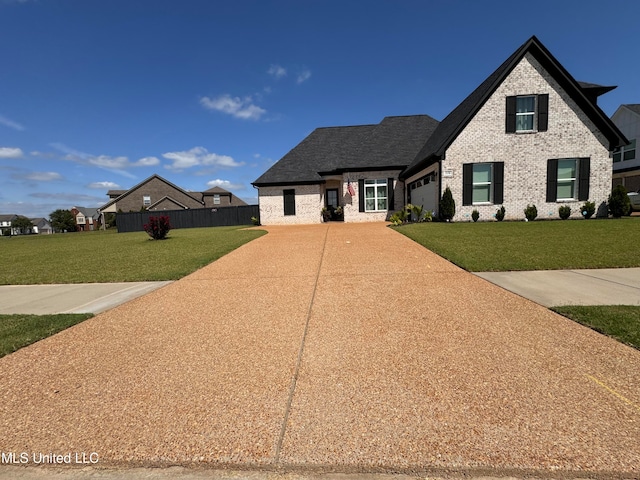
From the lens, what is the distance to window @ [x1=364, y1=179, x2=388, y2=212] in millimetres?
20703

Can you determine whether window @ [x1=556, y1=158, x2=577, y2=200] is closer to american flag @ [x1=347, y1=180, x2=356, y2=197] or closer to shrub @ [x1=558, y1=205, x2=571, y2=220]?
shrub @ [x1=558, y1=205, x2=571, y2=220]

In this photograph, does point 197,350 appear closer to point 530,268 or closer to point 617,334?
point 617,334

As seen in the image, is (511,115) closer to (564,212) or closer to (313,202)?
(564,212)

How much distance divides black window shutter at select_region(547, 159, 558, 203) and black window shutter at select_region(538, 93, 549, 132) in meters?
1.72

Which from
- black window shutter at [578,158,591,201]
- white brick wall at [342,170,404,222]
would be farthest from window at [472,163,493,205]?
white brick wall at [342,170,404,222]

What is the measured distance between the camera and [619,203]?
1484 centimetres

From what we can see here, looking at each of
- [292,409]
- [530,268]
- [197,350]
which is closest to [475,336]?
[292,409]

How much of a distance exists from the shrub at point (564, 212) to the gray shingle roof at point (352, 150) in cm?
869

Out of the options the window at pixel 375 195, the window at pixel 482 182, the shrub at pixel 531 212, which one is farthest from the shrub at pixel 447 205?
the window at pixel 375 195

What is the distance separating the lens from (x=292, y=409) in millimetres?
2230

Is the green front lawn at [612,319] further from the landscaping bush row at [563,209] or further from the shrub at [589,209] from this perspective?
the shrub at [589,209]

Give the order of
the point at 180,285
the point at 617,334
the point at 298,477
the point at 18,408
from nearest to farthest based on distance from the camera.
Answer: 1. the point at 298,477
2. the point at 18,408
3. the point at 617,334
4. the point at 180,285

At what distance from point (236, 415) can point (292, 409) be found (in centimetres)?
39

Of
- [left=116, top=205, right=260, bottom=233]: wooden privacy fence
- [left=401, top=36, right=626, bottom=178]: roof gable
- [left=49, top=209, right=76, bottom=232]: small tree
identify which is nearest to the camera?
[left=401, top=36, right=626, bottom=178]: roof gable
